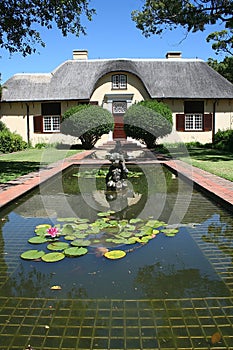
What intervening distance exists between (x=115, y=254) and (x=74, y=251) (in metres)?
0.50

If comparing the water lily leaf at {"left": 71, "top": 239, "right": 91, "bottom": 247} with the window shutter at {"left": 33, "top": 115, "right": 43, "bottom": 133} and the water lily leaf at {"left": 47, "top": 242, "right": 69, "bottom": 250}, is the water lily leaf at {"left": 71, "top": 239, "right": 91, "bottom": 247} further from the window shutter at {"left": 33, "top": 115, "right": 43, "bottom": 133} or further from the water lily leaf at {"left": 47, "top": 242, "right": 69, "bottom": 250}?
the window shutter at {"left": 33, "top": 115, "right": 43, "bottom": 133}

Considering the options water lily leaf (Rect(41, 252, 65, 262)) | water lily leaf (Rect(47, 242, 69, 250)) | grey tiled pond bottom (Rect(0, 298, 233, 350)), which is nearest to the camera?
grey tiled pond bottom (Rect(0, 298, 233, 350))

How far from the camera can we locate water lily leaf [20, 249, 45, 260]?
4152mm

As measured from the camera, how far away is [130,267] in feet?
12.9

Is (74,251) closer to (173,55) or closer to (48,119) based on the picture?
(48,119)

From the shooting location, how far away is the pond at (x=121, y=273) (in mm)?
2715

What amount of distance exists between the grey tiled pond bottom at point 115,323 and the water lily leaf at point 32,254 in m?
0.94

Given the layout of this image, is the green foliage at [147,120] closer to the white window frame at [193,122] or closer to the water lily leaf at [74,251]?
the white window frame at [193,122]

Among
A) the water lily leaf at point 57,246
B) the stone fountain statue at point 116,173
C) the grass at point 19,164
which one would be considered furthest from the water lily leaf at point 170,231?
the grass at point 19,164

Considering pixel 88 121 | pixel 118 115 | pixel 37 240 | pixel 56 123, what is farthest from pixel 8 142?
pixel 37 240

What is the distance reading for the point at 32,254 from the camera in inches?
166

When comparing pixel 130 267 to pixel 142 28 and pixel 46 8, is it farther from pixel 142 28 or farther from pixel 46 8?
pixel 142 28

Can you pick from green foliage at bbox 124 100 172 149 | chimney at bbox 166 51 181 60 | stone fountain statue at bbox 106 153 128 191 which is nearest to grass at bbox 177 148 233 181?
stone fountain statue at bbox 106 153 128 191

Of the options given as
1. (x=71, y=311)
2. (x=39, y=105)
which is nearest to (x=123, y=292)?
(x=71, y=311)
